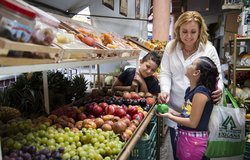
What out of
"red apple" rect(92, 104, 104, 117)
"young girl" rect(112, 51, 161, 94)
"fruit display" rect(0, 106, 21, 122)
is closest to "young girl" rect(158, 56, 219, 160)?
"red apple" rect(92, 104, 104, 117)

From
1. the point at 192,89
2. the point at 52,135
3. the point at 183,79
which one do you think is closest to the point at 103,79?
the point at 183,79

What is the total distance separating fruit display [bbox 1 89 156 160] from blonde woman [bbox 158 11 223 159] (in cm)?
59

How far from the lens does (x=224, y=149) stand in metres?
2.42

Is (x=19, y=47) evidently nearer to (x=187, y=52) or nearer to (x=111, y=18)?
(x=187, y=52)

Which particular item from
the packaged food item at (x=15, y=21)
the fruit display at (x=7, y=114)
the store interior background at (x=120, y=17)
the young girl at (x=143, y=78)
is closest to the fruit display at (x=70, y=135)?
the fruit display at (x=7, y=114)

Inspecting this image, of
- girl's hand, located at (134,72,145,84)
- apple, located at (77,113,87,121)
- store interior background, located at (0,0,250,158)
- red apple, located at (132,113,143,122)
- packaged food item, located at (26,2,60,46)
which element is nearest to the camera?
packaged food item, located at (26,2,60,46)

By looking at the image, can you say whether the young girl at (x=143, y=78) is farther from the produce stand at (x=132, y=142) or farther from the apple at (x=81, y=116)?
the apple at (x=81, y=116)

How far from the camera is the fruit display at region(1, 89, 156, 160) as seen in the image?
1499mm

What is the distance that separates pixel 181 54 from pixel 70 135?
1526mm

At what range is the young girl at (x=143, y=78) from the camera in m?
3.47

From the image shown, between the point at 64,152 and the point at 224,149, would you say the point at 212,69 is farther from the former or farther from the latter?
the point at 64,152

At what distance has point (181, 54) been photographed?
2.82 metres

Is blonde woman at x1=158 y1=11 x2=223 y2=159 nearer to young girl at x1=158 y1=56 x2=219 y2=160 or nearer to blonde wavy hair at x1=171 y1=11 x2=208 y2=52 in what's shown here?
blonde wavy hair at x1=171 y1=11 x2=208 y2=52

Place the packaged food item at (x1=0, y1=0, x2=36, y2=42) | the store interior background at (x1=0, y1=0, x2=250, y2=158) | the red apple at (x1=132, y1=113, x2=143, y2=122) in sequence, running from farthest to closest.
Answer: the store interior background at (x1=0, y1=0, x2=250, y2=158)
the red apple at (x1=132, y1=113, x2=143, y2=122)
the packaged food item at (x1=0, y1=0, x2=36, y2=42)
